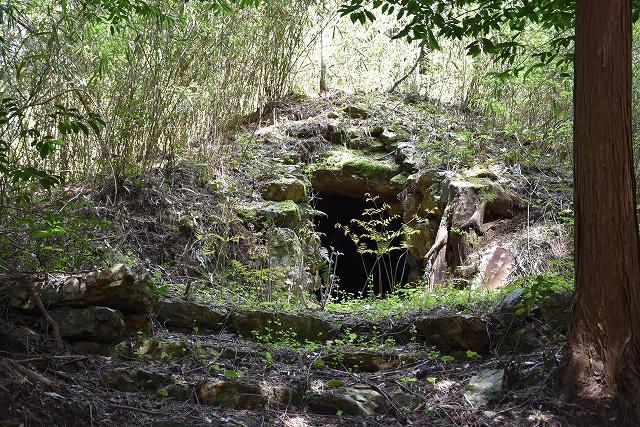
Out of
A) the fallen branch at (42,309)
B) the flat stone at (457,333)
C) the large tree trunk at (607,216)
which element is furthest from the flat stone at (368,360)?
the fallen branch at (42,309)

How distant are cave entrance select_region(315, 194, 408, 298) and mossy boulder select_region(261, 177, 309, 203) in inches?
43.9

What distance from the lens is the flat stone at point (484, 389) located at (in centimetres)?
358

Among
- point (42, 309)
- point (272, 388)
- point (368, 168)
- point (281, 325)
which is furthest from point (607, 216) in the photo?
point (368, 168)

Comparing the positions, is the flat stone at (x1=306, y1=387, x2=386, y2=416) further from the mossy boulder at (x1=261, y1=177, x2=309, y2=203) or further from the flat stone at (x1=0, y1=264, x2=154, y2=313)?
the mossy boulder at (x1=261, y1=177, x2=309, y2=203)

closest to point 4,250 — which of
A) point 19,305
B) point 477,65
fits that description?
point 19,305

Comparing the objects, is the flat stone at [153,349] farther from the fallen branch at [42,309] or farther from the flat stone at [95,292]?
the fallen branch at [42,309]

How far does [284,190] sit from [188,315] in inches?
132

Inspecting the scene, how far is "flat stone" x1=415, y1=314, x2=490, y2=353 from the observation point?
4379mm

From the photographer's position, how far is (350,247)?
10.9m

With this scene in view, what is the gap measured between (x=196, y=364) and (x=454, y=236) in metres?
4.18

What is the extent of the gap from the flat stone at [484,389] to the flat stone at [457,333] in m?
0.50

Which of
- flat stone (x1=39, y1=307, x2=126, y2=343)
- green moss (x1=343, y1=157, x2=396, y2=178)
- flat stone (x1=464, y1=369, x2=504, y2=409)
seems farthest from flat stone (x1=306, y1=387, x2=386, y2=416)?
green moss (x1=343, y1=157, x2=396, y2=178)

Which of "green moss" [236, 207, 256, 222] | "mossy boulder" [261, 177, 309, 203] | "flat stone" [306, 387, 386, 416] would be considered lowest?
"flat stone" [306, 387, 386, 416]

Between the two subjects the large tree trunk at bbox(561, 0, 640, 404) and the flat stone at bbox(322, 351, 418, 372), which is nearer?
the large tree trunk at bbox(561, 0, 640, 404)
